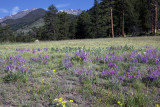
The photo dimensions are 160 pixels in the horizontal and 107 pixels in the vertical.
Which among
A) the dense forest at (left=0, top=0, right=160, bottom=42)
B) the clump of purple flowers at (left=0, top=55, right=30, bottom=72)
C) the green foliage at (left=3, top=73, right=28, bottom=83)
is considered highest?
the dense forest at (left=0, top=0, right=160, bottom=42)

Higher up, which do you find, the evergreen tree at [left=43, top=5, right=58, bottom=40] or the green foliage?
the evergreen tree at [left=43, top=5, right=58, bottom=40]

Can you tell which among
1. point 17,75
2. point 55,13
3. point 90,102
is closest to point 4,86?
point 17,75

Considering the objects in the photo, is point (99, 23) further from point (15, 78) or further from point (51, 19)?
point (15, 78)

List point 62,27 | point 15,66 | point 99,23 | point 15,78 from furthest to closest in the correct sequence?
1. point 62,27
2. point 99,23
3. point 15,66
4. point 15,78

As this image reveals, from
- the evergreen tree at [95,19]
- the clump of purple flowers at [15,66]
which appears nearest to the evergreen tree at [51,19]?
the evergreen tree at [95,19]

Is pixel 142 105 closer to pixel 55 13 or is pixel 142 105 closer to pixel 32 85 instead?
pixel 32 85

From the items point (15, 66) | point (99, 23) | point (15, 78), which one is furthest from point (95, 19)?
point (15, 78)

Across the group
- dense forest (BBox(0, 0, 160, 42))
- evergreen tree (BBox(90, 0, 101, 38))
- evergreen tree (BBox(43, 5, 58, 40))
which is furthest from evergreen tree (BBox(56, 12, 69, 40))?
evergreen tree (BBox(90, 0, 101, 38))

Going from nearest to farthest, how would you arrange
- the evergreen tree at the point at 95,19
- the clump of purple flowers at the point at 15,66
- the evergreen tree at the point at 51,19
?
1. the clump of purple flowers at the point at 15,66
2. the evergreen tree at the point at 95,19
3. the evergreen tree at the point at 51,19

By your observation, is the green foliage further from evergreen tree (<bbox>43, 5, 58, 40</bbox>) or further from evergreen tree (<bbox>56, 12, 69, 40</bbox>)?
evergreen tree (<bbox>56, 12, 69, 40</bbox>)

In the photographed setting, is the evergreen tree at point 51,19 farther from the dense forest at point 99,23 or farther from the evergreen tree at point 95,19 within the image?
the evergreen tree at point 95,19

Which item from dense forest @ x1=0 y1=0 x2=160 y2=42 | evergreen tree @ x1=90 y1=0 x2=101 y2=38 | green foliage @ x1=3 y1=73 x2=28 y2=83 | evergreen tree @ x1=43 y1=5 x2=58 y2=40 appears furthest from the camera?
evergreen tree @ x1=43 y1=5 x2=58 y2=40

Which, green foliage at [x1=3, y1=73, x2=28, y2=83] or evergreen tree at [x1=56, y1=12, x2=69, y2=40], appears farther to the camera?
evergreen tree at [x1=56, y1=12, x2=69, y2=40]

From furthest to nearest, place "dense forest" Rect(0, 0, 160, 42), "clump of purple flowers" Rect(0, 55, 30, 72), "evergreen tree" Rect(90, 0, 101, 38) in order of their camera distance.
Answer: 1. "dense forest" Rect(0, 0, 160, 42)
2. "evergreen tree" Rect(90, 0, 101, 38)
3. "clump of purple flowers" Rect(0, 55, 30, 72)
